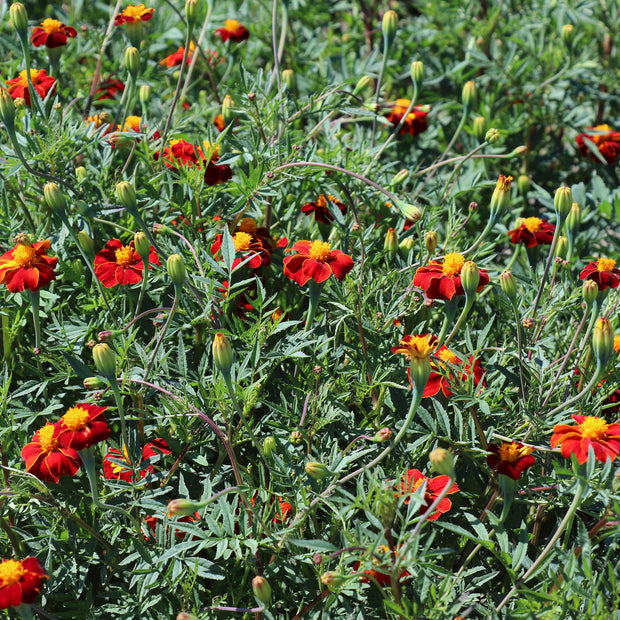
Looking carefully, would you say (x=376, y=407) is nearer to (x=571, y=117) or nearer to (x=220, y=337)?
(x=220, y=337)

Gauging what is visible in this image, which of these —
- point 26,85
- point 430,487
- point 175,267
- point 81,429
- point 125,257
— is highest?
point 26,85

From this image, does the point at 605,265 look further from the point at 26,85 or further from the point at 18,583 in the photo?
the point at 26,85

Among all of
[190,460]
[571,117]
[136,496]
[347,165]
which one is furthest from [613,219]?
[136,496]

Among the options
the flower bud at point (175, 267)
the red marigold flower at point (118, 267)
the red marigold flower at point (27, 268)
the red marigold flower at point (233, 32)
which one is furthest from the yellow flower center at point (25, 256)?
the red marigold flower at point (233, 32)

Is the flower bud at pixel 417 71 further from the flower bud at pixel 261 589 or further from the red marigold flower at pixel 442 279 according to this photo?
the flower bud at pixel 261 589

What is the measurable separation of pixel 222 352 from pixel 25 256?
47 cm

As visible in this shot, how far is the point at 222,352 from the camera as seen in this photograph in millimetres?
1054

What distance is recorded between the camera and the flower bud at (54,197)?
1.27 m

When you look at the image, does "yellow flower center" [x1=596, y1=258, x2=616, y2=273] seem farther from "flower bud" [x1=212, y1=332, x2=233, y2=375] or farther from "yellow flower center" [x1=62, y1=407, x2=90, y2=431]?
"yellow flower center" [x1=62, y1=407, x2=90, y2=431]

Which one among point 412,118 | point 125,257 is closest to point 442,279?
point 125,257

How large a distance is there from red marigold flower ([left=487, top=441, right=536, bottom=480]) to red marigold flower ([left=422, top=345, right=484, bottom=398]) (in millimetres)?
122

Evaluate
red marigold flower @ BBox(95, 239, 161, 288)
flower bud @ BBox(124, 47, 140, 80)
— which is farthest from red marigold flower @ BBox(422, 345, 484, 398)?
flower bud @ BBox(124, 47, 140, 80)

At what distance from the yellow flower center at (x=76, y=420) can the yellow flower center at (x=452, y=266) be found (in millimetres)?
647

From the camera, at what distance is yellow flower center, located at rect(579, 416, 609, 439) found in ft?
3.56
